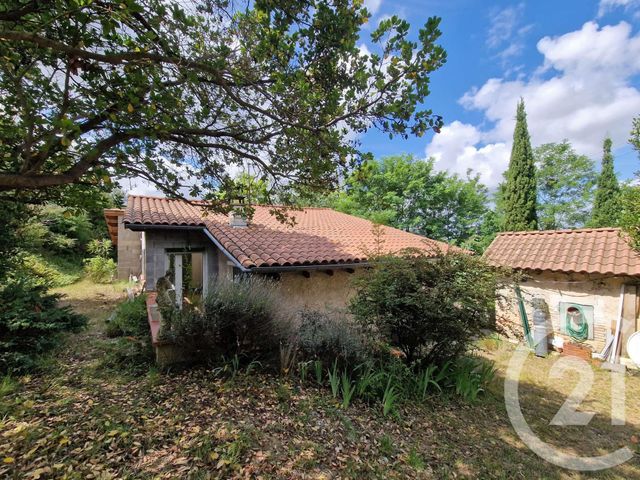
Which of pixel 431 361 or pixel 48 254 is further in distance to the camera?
pixel 48 254

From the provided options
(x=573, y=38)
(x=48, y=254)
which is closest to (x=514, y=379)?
(x=573, y=38)

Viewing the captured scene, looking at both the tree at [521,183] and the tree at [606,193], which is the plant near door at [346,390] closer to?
the tree at [521,183]

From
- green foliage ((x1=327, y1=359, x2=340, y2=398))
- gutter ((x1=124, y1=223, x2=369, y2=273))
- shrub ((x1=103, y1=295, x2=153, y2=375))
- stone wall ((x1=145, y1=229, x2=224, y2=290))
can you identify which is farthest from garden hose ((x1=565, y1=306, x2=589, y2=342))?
shrub ((x1=103, y1=295, x2=153, y2=375))

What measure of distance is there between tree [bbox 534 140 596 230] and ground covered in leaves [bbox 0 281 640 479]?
22.1 meters

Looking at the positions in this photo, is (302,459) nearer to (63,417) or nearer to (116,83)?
(63,417)

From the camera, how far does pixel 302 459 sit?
2943 mm

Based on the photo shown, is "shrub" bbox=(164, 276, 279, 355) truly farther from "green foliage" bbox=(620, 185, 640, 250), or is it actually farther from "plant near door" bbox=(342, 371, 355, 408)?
"green foliage" bbox=(620, 185, 640, 250)

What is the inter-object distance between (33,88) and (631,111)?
11.3 metres

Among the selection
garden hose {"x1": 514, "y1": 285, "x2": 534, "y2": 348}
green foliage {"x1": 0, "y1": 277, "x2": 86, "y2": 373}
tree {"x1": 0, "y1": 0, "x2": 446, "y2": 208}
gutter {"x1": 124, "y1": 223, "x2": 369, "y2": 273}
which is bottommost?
garden hose {"x1": 514, "y1": 285, "x2": 534, "y2": 348}

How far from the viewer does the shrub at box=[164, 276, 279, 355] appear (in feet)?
14.5

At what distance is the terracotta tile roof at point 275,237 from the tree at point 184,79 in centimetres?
204

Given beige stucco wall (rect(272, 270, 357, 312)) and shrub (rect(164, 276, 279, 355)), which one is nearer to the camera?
shrub (rect(164, 276, 279, 355))

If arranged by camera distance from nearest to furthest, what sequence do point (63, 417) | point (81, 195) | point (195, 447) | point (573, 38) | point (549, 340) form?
point (195, 447)
point (63, 417)
point (81, 195)
point (573, 38)
point (549, 340)

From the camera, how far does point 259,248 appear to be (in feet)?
23.9
